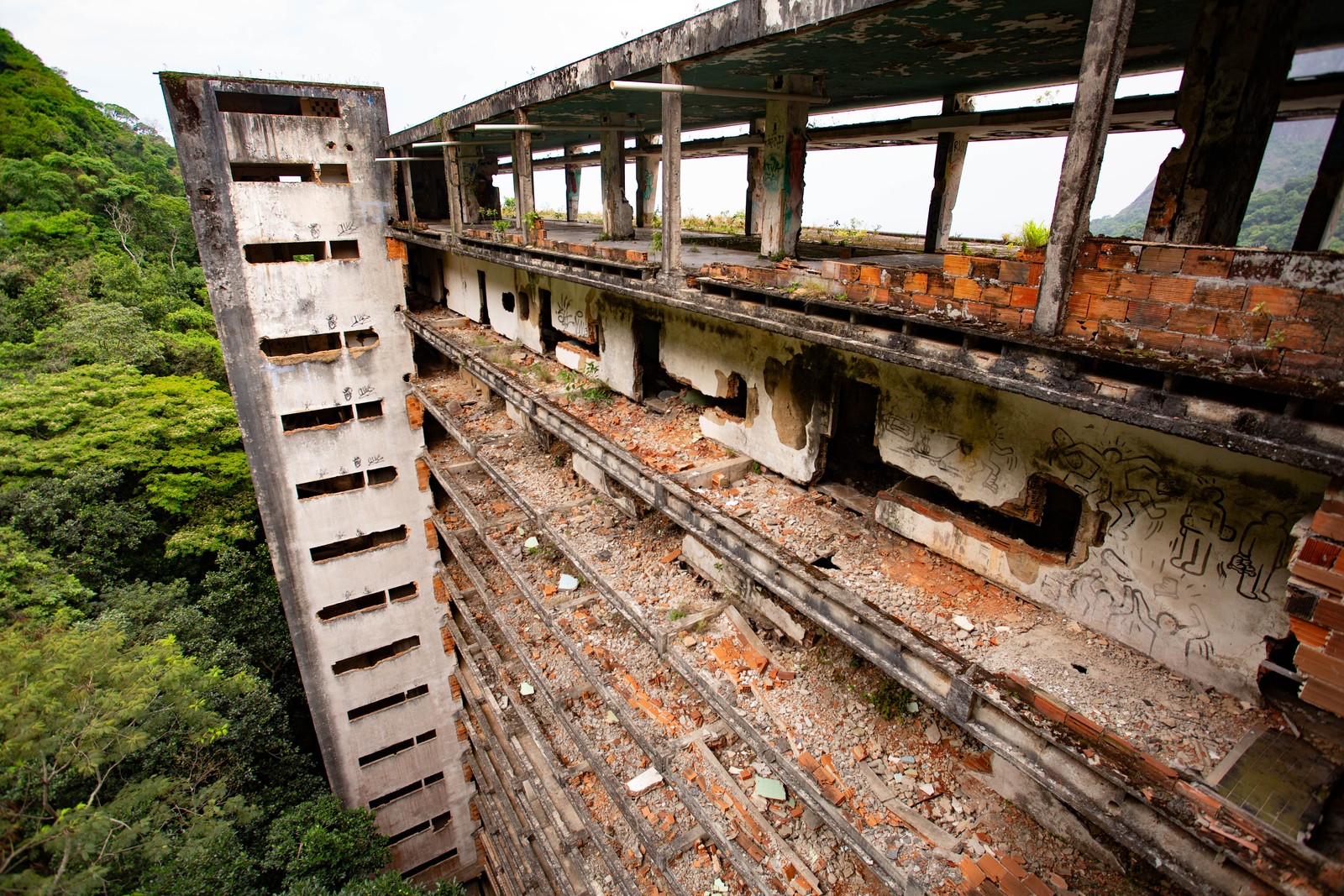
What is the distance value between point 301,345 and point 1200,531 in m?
12.5

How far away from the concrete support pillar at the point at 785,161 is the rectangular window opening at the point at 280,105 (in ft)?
24.7

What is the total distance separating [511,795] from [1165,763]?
358 inches

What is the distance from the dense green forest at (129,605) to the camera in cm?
991

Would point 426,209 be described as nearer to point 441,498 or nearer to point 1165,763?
point 441,498

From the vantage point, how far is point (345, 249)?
35.7 feet

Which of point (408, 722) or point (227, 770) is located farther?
point (408, 722)

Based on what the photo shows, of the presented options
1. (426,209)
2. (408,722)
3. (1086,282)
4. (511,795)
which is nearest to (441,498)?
(408,722)

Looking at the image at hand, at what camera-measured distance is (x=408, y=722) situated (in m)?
13.7

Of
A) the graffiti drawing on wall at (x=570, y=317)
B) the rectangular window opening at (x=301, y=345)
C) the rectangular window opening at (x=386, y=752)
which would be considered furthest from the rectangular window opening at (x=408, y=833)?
the graffiti drawing on wall at (x=570, y=317)

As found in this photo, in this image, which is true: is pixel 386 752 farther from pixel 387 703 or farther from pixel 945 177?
pixel 945 177

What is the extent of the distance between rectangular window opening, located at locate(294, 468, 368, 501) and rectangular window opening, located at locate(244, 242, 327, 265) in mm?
3925

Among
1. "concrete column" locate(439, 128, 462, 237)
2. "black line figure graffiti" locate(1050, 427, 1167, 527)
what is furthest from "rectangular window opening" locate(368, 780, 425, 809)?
"black line figure graffiti" locate(1050, 427, 1167, 527)

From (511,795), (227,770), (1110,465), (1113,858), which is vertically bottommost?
(227,770)

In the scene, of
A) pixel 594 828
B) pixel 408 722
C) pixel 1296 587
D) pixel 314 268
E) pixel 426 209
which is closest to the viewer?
pixel 1296 587
